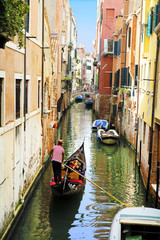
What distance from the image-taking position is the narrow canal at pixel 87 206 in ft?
27.3

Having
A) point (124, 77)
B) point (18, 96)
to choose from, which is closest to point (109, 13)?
point (124, 77)

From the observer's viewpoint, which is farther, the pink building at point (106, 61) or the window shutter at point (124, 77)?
the pink building at point (106, 61)

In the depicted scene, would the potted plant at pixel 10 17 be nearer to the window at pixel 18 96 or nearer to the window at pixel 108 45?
the window at pixel 18 96

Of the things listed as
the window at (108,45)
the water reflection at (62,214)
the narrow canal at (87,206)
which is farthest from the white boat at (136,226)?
the window at (108,45)

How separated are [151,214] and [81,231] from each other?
2.58 m

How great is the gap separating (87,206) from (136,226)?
4165mm

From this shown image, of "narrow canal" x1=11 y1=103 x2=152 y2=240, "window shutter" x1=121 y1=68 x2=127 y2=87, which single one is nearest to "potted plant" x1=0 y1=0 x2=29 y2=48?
"narrow canal" x1=11 y1=103 x2=152 y2=240

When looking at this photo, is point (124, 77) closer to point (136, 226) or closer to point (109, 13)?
point (109, 13)

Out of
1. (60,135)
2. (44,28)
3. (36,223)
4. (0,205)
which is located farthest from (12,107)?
(60,135)

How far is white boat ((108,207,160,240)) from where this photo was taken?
6.08m

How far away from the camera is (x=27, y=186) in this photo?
32.5 ft

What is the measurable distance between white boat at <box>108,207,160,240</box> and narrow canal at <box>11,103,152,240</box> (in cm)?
204

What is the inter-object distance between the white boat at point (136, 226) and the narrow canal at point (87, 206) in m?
2.04

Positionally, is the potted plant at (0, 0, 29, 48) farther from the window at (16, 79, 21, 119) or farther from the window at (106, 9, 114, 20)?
the window at (106, 9, 114, 20)
